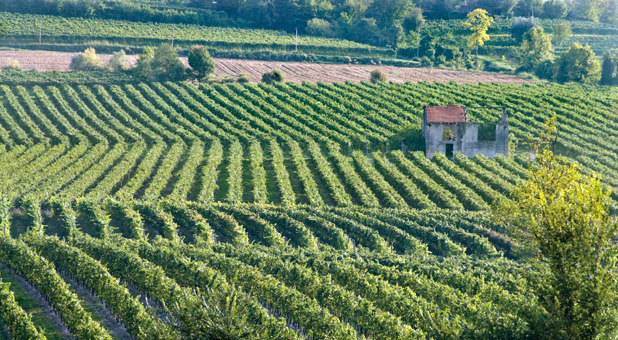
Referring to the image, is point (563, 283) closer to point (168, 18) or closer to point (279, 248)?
point (279, 248)

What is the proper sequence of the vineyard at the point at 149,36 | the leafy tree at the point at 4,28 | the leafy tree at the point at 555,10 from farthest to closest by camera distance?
the leafy tree at the point at 555,10 → the vineyard at the point at 149,36 → the leafy tree at the point at 4,28

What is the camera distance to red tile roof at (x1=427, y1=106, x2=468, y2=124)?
6105 centimetres

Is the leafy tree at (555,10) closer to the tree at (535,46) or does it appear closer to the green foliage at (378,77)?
the tree at (535,46)

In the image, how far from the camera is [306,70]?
98.9 meters

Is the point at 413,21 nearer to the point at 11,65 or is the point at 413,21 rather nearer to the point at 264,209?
the point at 11,65

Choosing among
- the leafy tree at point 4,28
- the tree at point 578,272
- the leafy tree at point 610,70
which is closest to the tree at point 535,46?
the leafy tree at point 610,70

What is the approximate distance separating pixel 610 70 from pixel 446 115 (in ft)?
182

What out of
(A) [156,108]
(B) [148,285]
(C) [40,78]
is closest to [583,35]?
(A) [156,108]

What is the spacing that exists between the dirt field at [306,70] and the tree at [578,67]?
6882 mm

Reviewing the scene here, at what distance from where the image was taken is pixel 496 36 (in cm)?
13100

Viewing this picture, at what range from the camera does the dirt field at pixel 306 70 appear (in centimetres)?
9324

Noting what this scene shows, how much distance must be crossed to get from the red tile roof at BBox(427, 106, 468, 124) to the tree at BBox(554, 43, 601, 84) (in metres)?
47.2

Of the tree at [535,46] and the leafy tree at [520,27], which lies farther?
the leafy tree at [520,27]

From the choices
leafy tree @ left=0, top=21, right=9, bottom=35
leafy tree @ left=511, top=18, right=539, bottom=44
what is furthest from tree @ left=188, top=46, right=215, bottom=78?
leafy tree @ left=511, top=18, right=539, bottom=44
